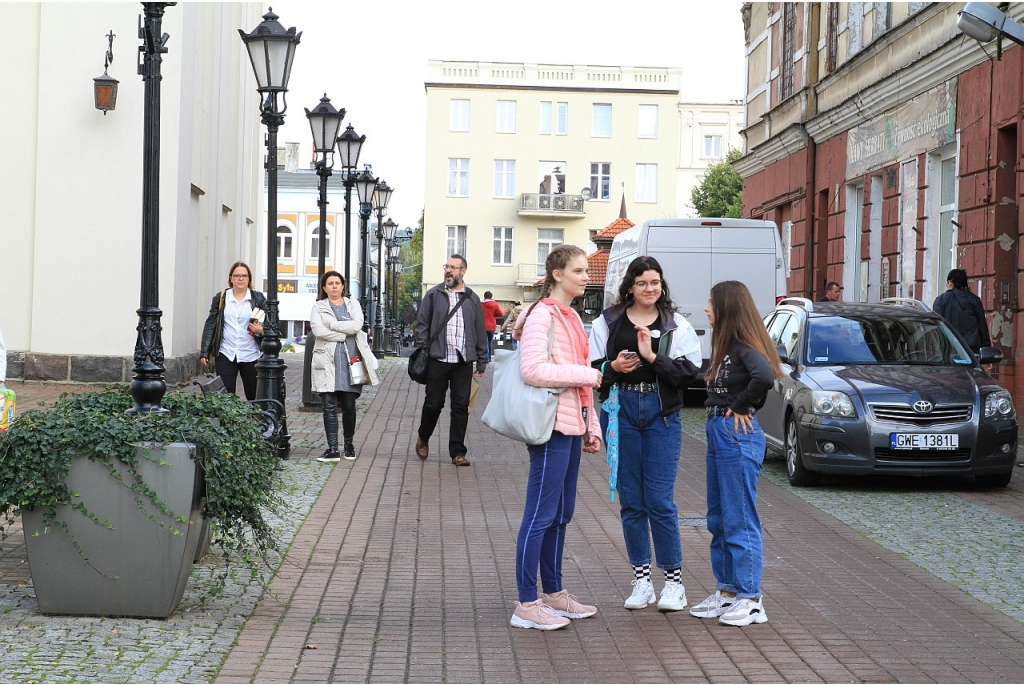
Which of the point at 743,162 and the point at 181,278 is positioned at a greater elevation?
the point at 743,162

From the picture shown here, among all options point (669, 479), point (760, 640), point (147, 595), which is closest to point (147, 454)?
point (147, 595)

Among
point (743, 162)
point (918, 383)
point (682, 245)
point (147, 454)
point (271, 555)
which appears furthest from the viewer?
point (743, 162)

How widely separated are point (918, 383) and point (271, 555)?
20.3 feet

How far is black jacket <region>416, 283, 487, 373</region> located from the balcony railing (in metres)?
52.7

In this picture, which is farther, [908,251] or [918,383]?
[908,251]

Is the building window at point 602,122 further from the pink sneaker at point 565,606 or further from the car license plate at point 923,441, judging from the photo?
the pink sneaker at point 565,606

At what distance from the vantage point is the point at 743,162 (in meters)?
31.9

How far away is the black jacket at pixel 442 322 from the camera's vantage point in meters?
12.1

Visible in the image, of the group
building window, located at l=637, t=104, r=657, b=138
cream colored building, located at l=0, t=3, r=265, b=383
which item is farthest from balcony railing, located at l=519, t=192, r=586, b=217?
cream colored building, located at l=0, t=3, r=265, b=383

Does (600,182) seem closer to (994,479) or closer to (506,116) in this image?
(506,116)

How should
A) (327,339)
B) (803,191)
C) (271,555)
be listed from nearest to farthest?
1. (271,555)
2. (327,339)
3. (803,191)

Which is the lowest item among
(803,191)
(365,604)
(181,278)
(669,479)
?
(365,604)

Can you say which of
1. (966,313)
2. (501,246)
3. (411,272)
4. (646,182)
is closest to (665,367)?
(966,313)

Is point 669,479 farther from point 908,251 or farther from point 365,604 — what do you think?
point 908,251
